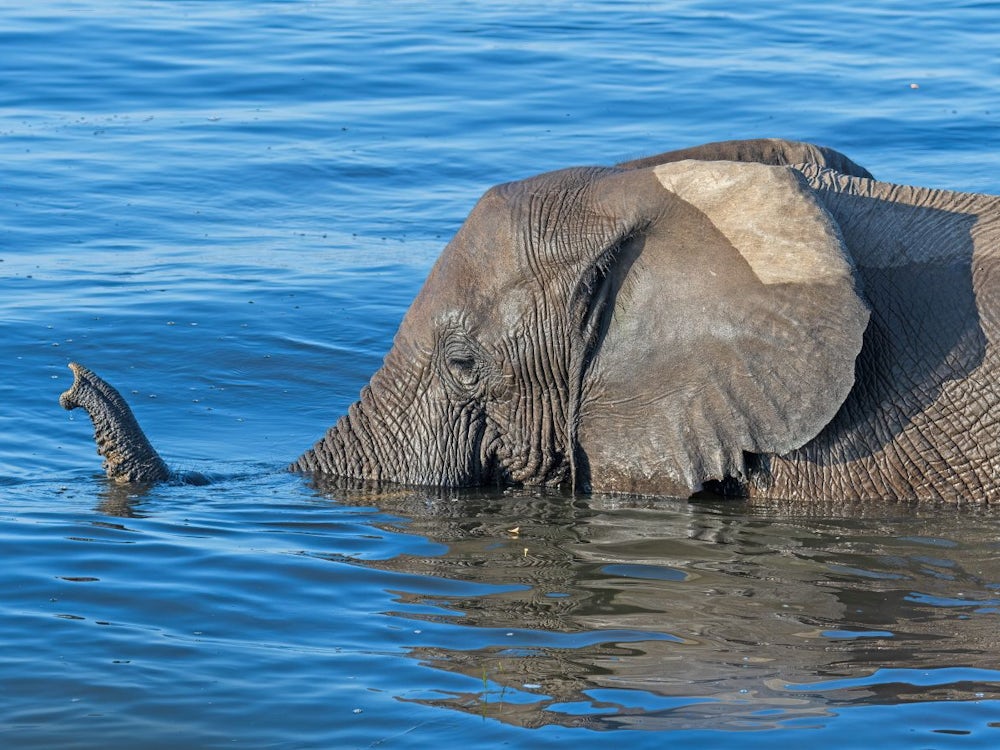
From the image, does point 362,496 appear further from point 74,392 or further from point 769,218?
point 769,218

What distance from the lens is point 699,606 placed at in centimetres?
693

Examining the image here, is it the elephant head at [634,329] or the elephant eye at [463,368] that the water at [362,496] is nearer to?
the elephant head at [634,329]

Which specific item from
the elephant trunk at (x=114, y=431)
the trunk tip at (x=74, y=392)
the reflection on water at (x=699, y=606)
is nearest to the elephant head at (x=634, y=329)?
the reflection on water at (x=699, y=606)

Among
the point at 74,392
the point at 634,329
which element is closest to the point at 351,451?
the point at 74,392

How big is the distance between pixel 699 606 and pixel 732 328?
1.37 meters

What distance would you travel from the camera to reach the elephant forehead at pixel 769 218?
752 centimetres

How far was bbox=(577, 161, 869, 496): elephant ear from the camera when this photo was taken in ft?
24.8

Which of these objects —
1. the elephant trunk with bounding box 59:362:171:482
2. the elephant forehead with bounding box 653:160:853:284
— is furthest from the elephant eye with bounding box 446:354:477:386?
the elephant trunk with bounding box 59:362:171:482

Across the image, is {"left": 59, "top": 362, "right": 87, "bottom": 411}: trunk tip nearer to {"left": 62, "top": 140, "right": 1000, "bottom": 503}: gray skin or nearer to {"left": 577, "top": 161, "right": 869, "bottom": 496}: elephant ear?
{"left": 62, "top": 140, "right": 1000, "bottom": 503}: gray skin

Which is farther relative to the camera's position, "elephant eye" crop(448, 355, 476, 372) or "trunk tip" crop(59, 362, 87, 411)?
"trunk tip" crop(59, 362, 87, 411)

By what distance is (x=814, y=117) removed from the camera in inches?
746

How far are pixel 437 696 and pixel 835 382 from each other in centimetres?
251

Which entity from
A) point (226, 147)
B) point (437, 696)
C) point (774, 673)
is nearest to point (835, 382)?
point (774, 673)

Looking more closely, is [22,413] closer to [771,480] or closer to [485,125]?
[771,480]
